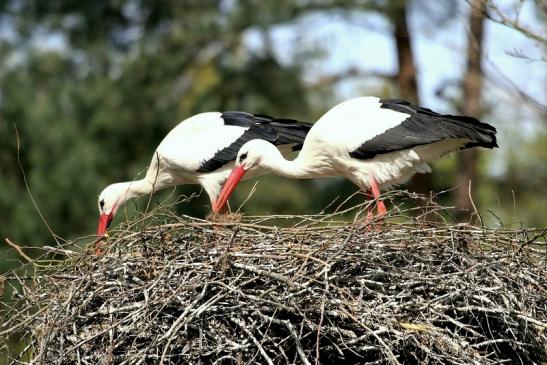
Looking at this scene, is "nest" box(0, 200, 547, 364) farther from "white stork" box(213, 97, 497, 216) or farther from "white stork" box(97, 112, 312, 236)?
"white stork" box(97, 112, 312, 236)

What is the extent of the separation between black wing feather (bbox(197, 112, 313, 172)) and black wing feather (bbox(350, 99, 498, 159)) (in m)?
1.05

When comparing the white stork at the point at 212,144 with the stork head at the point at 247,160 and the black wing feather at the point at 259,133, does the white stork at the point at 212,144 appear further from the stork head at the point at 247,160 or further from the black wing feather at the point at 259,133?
the stork head at the point at 247,160

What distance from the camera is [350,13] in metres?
16.3

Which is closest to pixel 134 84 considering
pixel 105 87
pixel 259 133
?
pixel 105 87

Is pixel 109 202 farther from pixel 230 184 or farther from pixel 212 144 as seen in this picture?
pixel 230 184

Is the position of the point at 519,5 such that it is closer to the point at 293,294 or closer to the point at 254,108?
the point at 293,294

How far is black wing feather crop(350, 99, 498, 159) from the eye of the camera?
823 cm

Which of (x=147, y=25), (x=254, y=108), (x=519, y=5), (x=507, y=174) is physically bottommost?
(x=507, y=174)

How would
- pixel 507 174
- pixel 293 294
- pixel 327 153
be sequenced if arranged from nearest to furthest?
pixel 293 294
pixel 327 153
pixel 507 174

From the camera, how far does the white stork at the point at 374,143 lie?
8.27 metres

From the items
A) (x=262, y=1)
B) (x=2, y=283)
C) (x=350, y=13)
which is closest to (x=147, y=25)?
(x=262, y=1)

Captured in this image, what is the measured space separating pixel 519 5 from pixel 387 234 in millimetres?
2186

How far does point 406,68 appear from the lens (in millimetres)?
17172

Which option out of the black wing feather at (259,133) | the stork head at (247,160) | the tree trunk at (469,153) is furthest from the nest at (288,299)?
the tree trunk at (469,153)
